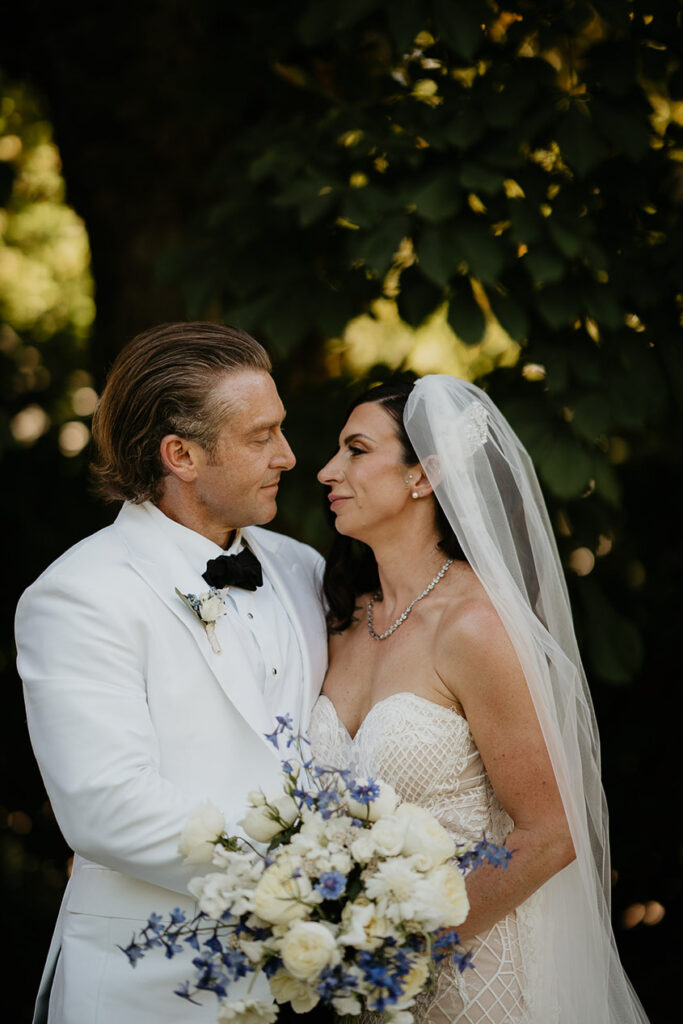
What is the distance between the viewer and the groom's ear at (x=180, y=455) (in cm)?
313

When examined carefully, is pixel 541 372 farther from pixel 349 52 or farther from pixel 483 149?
pixel 349 52

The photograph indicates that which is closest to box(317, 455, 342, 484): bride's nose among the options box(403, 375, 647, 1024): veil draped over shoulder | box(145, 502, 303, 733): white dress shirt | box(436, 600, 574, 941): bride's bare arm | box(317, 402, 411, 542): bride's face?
box(317, 402, 411, 542): bride's face

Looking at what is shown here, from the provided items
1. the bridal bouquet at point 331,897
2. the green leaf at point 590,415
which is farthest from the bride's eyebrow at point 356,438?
the bridal bouquet at point 331,897

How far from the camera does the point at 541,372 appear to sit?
3584 mm

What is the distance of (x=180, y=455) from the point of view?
10.3 feet

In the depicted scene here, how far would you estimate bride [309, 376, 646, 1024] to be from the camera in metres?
2.88

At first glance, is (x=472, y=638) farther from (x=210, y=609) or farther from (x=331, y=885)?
(x=331, y=885)

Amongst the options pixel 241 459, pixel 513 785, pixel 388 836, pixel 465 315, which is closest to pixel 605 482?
pixel 465 315

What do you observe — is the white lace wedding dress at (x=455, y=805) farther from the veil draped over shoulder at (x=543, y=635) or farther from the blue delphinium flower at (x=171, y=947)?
the blue delphinium flower at (x=171, y=947)

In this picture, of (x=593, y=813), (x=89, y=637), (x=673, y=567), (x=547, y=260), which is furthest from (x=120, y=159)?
(x=593, y=813)

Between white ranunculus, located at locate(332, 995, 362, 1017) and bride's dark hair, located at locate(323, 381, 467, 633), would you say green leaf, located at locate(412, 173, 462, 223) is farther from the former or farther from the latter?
white ranunculus, located at locate(332, 995, 362, 1017)

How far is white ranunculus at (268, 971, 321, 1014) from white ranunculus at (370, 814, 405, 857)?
0.37 m

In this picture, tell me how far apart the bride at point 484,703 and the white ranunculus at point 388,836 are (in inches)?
30.6

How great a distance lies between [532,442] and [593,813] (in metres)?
1.23
